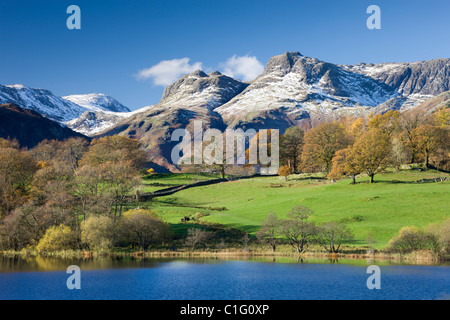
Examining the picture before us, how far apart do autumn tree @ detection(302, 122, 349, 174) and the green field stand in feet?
17.5

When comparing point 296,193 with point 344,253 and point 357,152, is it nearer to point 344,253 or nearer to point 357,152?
point 357,152

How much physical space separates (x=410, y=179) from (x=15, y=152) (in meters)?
89.4

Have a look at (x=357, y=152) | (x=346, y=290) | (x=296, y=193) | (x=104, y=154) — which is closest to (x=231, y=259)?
(x=346, y=290)

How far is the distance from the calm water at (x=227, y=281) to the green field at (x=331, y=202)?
16.0 m

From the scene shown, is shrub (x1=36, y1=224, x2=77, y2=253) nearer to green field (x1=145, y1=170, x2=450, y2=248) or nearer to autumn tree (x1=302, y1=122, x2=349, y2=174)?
green field (x1=145, y1=170, x2=450, y2=248)

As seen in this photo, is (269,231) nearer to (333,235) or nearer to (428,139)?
(333,235)

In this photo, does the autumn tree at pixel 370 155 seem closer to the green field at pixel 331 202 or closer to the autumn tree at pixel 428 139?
the green field at pixel 331 202

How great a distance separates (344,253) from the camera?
57.3m

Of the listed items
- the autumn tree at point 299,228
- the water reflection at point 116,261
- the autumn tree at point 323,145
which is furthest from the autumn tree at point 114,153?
the autumn tree at point 299,228

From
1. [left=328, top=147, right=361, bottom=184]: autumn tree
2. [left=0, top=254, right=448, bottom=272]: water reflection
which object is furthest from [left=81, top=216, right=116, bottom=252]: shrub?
[left=328, top=147, right=361, bottom=184]: autumn tree

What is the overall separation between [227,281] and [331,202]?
151 feet

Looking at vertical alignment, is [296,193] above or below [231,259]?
above

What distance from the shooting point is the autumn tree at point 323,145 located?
379 feet
